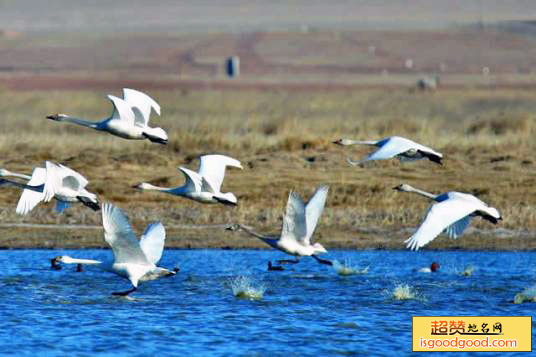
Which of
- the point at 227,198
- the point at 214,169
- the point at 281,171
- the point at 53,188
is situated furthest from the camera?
the point at 281,171

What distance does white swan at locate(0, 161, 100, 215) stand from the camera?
1605 cm

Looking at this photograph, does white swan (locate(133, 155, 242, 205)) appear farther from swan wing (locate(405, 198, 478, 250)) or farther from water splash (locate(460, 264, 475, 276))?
water splash (locate(460, 264, 475, 276))

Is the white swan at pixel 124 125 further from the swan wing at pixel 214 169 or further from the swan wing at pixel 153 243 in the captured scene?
the swan wing at pixel 153 243

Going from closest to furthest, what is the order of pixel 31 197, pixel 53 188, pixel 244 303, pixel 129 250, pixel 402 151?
1. pixel 129 250
2. pixel 402 151
3. pixel 53 188
4. pixel 31 197
5. pixel 244 303

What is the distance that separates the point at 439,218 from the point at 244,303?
416cm

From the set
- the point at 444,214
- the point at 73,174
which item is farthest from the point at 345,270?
the point at 444,214

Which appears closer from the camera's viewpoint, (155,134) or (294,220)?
(294,220)

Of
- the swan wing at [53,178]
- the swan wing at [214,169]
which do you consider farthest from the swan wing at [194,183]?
the swan wing at [53,178]

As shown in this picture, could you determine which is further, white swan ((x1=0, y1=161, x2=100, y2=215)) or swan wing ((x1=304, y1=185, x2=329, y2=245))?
white swan ((x1=0, y1=161, x2=100, y2=215))

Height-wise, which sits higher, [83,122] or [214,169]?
[83,122]

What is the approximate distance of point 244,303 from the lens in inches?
688

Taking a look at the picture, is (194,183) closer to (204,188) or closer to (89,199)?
(204,188)

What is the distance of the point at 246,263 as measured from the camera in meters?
20.9

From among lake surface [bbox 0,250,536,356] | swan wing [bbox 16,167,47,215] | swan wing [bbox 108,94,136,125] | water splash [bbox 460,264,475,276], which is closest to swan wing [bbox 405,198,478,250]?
lake surface [bbox 0,250,536,356]
